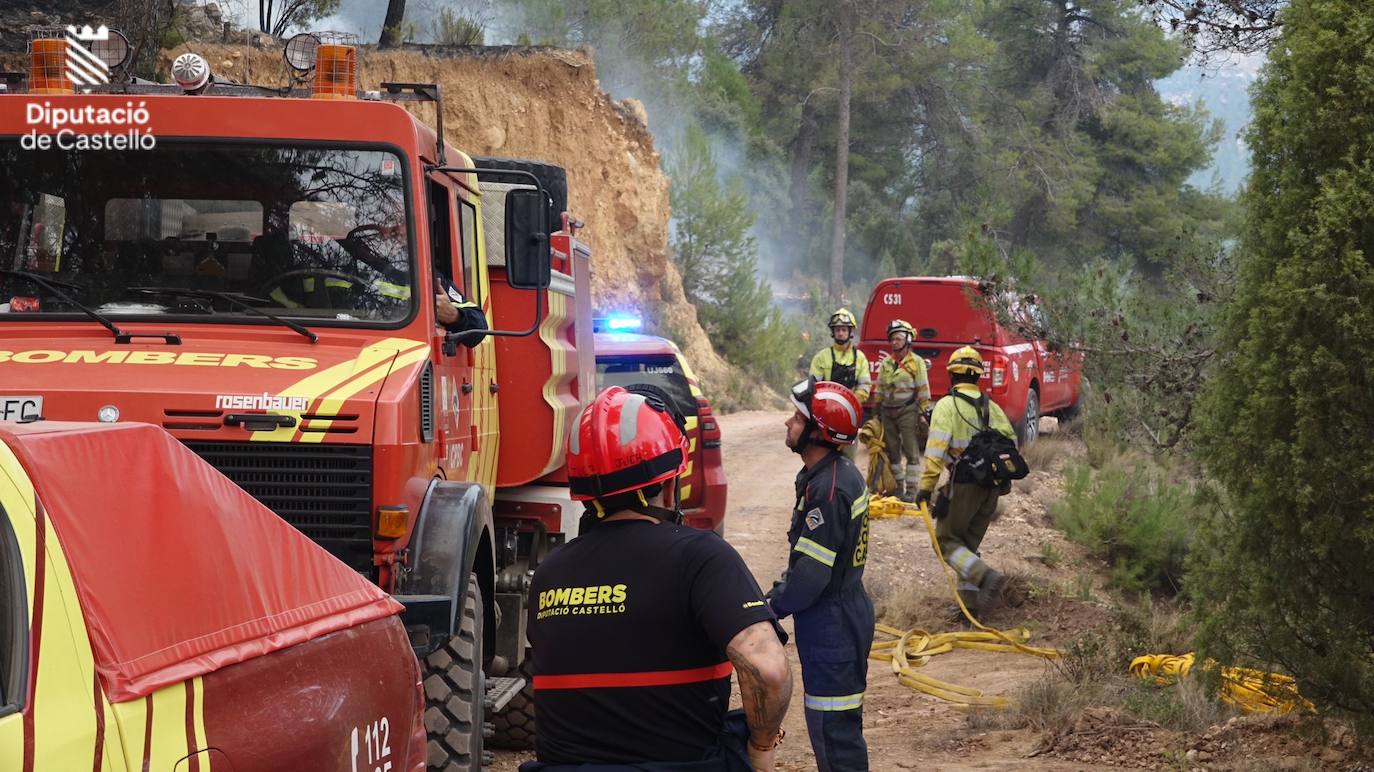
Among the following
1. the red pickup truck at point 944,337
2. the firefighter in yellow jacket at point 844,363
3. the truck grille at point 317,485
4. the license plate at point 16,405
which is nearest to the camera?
the license plate at point 16,405

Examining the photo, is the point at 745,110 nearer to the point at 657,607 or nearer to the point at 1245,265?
the point at 1245,265

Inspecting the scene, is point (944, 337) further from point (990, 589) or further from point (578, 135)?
point (578, 135)

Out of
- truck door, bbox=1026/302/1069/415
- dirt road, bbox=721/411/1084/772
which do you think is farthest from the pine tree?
truck door, bbox=1026/302/1069/415

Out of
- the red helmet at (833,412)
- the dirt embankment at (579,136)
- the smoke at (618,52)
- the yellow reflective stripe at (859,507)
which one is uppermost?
the smoke at (618,52)

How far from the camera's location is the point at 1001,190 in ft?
147

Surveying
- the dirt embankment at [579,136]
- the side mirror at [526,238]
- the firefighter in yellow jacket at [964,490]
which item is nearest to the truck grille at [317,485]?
the side mirror at [526,238]

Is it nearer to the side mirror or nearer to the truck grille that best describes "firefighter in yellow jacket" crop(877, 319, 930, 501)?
the side mirror

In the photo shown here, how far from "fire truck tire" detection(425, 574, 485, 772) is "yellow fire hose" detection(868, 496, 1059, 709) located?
3370 mm

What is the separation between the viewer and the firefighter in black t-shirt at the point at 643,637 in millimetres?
3152

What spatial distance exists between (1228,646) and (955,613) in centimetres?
474

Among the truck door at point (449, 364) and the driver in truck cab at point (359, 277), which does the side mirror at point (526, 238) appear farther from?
the driver in truck cab at point (359, 277)

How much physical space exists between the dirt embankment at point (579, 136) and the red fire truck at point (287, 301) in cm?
1691

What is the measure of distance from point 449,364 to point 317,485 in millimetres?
1085

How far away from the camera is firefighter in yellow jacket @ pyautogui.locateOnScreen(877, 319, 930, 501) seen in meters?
15.1
